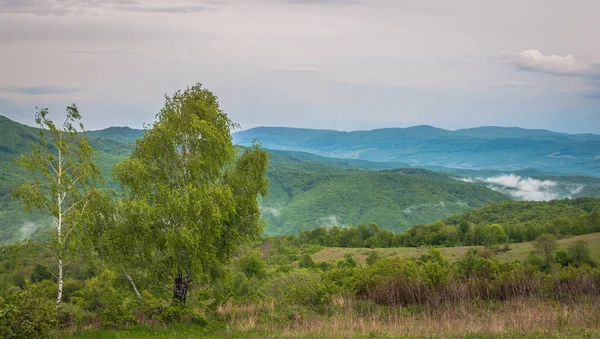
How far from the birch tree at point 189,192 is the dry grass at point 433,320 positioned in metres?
2.83

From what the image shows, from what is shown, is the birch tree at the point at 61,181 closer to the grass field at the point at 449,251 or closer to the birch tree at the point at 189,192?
the birch tree at the point at 189,192

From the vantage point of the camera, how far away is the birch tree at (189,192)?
1861 cm

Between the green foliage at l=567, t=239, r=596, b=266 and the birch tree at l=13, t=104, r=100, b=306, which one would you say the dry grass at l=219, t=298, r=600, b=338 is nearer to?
the birch tree at l=13, t=104, r=100, b=306

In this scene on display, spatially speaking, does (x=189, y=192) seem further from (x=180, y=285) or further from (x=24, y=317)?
(x=24, y=317)

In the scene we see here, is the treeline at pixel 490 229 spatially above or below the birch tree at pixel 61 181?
below

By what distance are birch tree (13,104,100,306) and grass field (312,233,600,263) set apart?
2498 inches

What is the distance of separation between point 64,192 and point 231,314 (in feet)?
27.2

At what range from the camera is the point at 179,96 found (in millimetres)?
21547

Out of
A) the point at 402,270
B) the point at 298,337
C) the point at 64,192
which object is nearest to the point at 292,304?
the point at 298,337

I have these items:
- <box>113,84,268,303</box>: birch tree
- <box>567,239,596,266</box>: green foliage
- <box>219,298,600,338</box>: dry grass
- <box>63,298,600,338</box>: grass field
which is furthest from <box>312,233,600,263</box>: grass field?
<box>113,84,268,303</box>: birch tree

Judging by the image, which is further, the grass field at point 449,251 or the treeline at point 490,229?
the treeline at point 490,229

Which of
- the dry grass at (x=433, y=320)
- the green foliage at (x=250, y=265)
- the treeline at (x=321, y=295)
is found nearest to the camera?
the dry grass at (x=433, y=320)

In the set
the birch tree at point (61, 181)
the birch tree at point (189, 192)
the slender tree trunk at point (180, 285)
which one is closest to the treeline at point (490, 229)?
the birch tree at point (189, 192)

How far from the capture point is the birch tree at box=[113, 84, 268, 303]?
61.1ft
